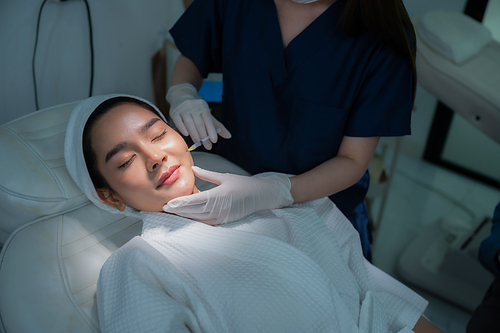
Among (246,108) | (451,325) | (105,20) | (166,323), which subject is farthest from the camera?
(451,325)

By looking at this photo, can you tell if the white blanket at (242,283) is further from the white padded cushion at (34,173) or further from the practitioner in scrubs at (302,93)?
the white padded cushion at (34,173)

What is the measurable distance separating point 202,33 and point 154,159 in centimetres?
51

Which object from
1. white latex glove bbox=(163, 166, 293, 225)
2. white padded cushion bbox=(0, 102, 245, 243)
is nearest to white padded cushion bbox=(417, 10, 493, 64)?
white latex glove bbox=(163, 166, 293, 225)

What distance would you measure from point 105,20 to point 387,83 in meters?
1.21

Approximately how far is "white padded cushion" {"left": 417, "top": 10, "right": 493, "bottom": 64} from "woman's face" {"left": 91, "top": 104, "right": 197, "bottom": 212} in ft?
4.11

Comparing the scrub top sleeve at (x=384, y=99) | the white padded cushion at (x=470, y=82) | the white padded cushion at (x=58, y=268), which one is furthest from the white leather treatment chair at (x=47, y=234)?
the white padded cushion at (x=470, y=82)

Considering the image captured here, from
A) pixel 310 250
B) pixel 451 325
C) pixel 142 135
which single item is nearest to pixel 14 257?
pixel 142 135

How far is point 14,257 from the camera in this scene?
0.86 meters

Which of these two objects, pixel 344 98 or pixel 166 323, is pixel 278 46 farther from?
pixel 166 323

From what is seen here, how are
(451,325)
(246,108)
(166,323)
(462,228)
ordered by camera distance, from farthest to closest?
(462,228) < (451,325) < (246,108) < (166,323)

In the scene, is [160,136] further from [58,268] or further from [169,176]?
[58,268]

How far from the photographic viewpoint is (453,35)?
1.55 meters

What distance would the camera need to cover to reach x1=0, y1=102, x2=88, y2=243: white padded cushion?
3.16 feet

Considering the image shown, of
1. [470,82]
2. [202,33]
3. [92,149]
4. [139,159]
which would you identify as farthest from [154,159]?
[470,82]
